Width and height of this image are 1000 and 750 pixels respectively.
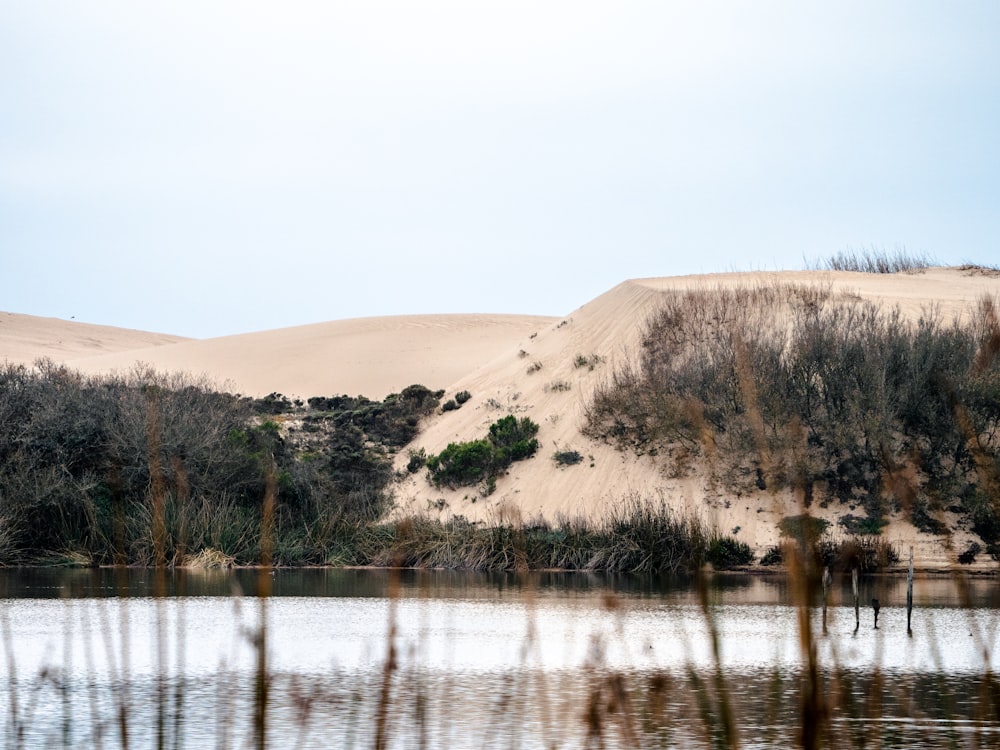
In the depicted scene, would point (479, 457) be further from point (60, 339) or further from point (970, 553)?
point (60, 339)

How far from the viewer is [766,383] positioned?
40062mm

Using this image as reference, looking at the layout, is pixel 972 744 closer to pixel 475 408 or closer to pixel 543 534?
pixel 543 534

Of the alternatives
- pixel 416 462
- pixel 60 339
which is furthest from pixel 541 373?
pixel 60 339

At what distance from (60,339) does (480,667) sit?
9507 centimetres

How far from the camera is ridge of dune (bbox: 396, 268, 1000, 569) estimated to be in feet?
125

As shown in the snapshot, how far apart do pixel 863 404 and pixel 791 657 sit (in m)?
21.0

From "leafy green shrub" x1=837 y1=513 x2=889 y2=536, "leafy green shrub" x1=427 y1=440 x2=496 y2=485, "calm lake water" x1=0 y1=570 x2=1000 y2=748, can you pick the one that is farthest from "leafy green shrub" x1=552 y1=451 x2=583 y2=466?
"calm lake water" x1=0 y1=570 x2=1000 y2=748

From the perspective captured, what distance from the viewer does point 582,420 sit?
45781 millimetres

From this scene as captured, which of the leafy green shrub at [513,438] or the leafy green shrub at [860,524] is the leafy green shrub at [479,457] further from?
the leafy green shrub at [860,524]

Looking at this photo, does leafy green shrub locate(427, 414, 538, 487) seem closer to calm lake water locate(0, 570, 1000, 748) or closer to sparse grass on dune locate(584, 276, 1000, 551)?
sparse grass on dune locate(584, 276, 1000, 551)

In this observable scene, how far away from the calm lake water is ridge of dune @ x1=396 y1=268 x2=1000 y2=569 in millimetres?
8627

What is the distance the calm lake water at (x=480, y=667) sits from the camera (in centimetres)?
1155

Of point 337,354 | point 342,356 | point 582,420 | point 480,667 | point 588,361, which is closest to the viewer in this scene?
point 480,667

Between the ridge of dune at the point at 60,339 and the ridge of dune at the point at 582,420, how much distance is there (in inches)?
1604
